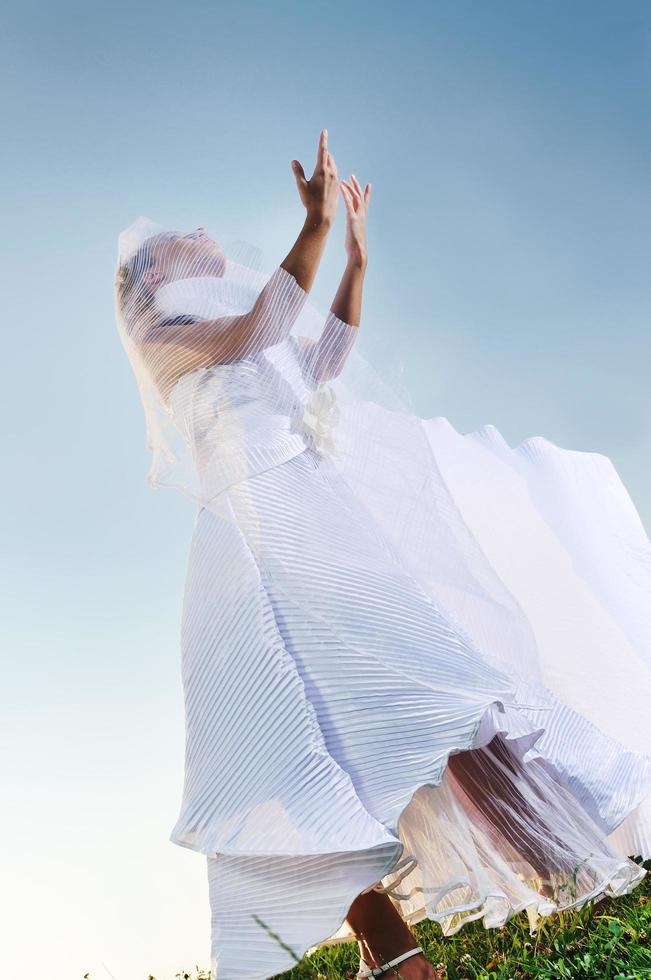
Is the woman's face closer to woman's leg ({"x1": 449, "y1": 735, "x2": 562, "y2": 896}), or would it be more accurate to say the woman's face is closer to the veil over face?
the veil over face

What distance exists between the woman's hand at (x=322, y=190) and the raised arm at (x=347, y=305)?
1.13 ft

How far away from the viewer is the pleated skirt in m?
2.11

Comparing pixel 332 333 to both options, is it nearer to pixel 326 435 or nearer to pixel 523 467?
pixel 326 435

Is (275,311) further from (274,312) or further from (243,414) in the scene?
(243,414)

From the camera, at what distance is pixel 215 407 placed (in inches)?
110

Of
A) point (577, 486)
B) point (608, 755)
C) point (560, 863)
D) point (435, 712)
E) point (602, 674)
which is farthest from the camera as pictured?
point (577, 486)

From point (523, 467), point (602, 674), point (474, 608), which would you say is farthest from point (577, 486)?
point (474, 608)

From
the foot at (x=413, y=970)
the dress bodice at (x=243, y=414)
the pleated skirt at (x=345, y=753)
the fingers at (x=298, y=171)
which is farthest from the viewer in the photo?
the fingers at (x=298, y=171)

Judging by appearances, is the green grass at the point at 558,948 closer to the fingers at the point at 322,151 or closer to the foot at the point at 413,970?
the foot at the point at 413,970

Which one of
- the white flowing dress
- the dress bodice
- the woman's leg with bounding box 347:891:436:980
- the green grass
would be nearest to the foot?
the woman's leg with bounding box 347:891:436:980

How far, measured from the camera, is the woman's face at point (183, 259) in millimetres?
Answer: 3002

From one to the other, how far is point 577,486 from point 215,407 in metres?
2.14

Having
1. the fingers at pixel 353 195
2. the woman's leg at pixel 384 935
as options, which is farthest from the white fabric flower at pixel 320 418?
the woman's leg at pixel 384 935

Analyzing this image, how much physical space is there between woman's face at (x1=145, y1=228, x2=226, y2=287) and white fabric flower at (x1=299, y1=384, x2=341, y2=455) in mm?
617
